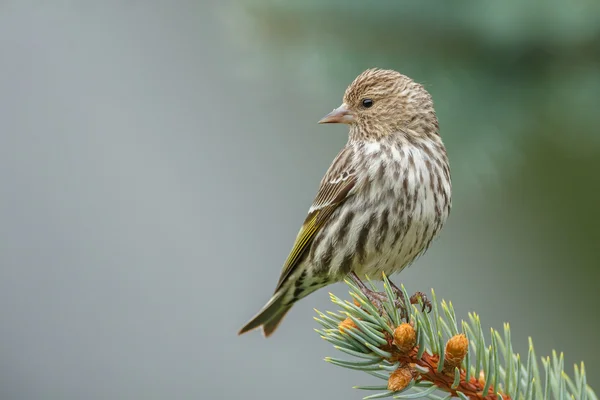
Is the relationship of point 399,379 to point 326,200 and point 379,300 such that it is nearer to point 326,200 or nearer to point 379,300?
point 379,300

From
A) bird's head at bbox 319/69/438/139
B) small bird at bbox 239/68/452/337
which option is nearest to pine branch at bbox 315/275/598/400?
small bird at bbox 239/68/452/337

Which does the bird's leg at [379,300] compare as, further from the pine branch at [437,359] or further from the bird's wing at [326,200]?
the bird's wing at [326,200]

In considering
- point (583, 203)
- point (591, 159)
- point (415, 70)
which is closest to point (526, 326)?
point (583, 203)

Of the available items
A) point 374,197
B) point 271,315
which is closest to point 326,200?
point 374,197

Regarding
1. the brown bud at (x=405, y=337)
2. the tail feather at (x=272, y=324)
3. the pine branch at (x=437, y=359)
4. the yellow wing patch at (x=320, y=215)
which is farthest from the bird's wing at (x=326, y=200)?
the brown bud at (x=405, y=337)

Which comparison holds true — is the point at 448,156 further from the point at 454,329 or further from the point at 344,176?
the point at 454,329

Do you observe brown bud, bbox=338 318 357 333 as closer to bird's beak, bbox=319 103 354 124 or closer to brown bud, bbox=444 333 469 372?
brown bud, bbox=444 333 469 372
